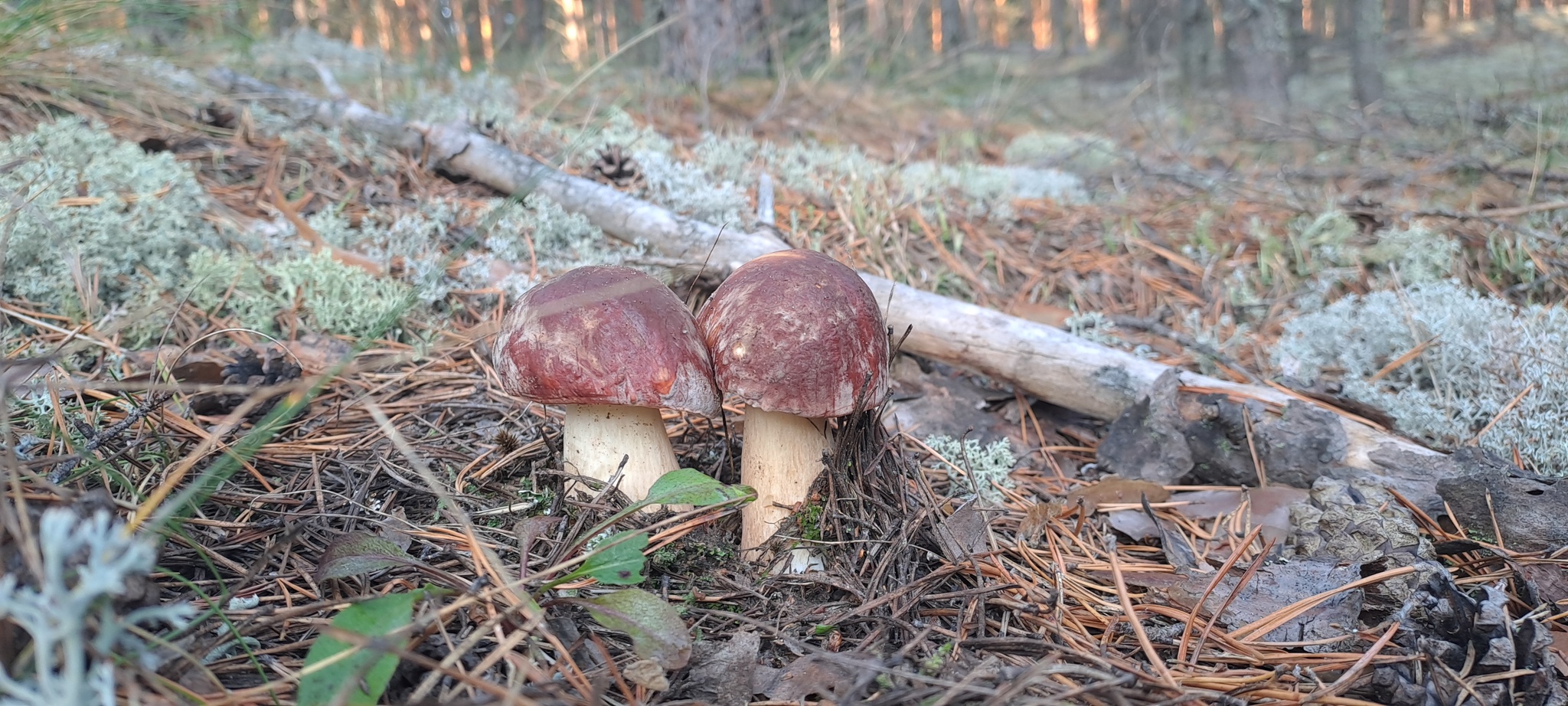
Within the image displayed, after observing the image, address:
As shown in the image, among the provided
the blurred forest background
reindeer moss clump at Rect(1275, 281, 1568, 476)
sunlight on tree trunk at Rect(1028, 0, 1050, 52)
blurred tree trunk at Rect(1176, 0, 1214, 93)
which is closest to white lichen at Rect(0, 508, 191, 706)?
the blurred forest background

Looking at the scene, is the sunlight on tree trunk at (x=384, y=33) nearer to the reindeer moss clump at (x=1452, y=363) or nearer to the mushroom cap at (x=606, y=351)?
the mushroom cap at (x=606, y=351)

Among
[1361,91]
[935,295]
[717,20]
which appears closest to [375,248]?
[935,295]

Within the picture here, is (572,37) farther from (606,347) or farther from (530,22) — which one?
(530,22)

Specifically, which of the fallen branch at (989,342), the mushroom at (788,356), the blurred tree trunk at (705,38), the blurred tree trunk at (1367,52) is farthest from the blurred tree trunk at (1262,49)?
the mushroom at (788,356)

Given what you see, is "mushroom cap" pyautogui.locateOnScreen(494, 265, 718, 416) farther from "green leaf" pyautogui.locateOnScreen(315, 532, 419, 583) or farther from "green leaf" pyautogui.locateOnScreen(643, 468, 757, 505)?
"green leaf" pyautogui.locateOnScreen(315, 532, 419, 583)

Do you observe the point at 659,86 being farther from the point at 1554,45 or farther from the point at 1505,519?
the point at 1554,45
